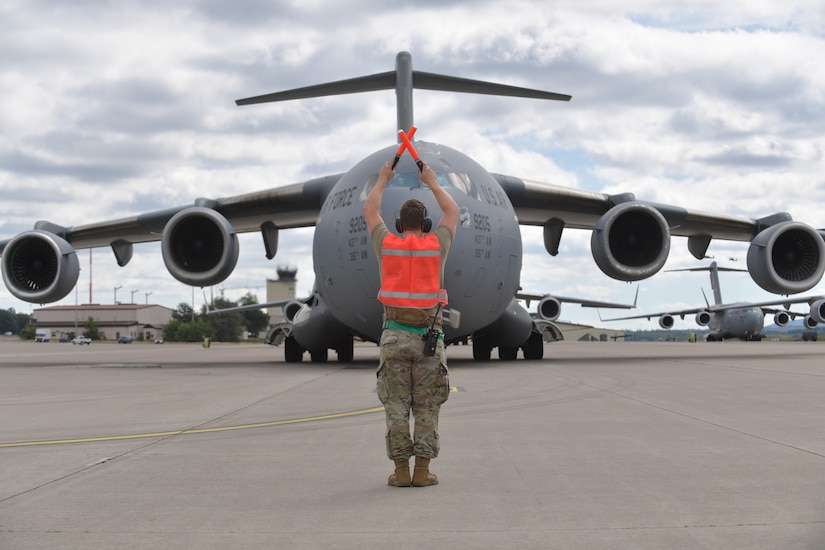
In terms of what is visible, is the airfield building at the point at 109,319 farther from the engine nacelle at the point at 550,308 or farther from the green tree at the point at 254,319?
the engine nacelle at the point at 550,308

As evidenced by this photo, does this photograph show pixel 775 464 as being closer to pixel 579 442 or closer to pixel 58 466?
pixel 579 442

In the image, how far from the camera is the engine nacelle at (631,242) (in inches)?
673

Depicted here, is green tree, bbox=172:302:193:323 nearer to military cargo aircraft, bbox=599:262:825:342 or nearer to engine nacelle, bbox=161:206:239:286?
military cargo aircraft, bbox=599:262:825:342

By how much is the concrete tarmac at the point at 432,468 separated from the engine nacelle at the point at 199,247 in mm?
8435

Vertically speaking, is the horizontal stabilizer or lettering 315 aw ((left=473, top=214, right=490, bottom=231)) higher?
the horizontal stabilizer

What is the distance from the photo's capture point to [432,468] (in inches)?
197

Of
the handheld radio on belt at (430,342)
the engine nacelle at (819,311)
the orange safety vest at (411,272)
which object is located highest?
the orange safety vest at (411,272)

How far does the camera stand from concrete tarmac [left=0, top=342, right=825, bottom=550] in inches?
135

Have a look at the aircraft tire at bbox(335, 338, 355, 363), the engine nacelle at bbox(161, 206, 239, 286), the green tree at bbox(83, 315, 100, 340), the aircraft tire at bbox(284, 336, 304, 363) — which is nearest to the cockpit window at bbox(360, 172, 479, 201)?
the engine nacelle at bbox(161, 206, 239, 286)

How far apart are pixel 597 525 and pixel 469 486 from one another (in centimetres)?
101

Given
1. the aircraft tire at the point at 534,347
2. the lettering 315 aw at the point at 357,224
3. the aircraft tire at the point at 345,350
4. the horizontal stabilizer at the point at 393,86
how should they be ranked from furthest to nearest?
the aircraft tire at the point at 534,347 < the aircraft tire at the point at 345,350 < the horizontal stabilizer at the point at 393,86 < the lettering 315 aw at the point at 357,224

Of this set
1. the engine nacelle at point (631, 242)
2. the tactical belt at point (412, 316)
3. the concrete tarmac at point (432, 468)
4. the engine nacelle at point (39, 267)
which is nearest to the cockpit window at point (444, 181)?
the engine nacelle at point (631, 242)

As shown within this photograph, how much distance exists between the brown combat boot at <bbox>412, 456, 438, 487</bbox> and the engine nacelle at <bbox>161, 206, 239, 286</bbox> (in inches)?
530

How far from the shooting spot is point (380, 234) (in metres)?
5.06
